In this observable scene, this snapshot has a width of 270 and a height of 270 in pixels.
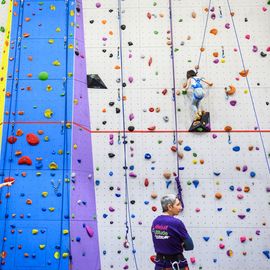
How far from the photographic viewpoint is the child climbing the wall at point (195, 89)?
398 centimetres

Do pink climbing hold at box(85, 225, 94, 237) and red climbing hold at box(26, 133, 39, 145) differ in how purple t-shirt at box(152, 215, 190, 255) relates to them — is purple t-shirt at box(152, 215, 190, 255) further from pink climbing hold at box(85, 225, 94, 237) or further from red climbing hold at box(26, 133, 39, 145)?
red climbing hold at box(26, 133, 39, 145)

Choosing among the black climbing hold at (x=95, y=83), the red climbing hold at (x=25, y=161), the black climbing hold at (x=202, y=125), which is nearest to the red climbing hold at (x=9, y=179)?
the red climbing hold at (x=25, y=161)

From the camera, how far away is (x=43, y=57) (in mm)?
4215

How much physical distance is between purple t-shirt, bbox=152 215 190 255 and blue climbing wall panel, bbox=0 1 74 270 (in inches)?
62.9

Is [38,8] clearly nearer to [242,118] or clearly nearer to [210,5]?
[210,5]

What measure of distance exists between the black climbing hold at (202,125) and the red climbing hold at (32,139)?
1.63 metres

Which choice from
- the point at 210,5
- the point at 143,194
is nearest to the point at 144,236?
the point at 143,194

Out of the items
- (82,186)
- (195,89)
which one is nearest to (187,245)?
(82,186)

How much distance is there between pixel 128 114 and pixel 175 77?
0.67 m

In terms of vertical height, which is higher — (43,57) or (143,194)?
(43,57)

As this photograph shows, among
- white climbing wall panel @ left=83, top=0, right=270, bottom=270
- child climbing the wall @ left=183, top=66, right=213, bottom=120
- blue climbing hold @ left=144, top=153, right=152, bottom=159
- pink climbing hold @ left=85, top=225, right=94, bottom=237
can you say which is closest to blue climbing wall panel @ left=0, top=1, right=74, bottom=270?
pink climbing hold @ left=85, top=225, right=94, bottom=237

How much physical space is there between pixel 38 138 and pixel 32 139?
6cm

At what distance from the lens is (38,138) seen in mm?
3980

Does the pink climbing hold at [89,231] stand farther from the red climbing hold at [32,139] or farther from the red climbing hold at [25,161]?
the red climbing hold at [32,139]
